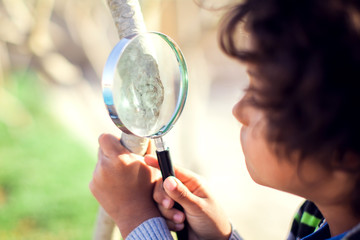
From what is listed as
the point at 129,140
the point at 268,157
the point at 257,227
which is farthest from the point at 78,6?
the point at 268,157

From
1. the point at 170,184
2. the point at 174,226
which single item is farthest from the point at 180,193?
the point at 174,226

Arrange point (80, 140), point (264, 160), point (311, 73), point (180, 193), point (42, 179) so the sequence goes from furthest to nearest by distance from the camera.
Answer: point (80, 140) < point (42, 179) < point (180, 193) < point (264, 160) < point (311, 73)

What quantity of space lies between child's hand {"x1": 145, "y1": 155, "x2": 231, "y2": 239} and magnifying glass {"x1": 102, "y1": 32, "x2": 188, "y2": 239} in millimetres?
80

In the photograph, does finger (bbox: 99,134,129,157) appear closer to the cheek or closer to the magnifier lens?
the magnifier lens

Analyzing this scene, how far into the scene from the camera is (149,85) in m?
0.91

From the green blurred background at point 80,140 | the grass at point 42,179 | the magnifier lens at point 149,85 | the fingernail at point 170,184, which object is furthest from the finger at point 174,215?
the grass at point 42,179

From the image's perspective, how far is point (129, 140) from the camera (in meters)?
1.00

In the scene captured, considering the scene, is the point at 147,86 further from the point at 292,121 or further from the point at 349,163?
the point at 349,163

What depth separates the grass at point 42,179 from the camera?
262 centimetres

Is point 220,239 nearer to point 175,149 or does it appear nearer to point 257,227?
point 257,227

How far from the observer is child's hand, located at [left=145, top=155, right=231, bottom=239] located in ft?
3.34

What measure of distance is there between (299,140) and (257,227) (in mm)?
2122

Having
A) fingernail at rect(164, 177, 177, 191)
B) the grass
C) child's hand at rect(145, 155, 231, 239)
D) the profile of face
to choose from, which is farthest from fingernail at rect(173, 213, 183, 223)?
the grass

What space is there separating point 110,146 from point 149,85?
0.70 feet
